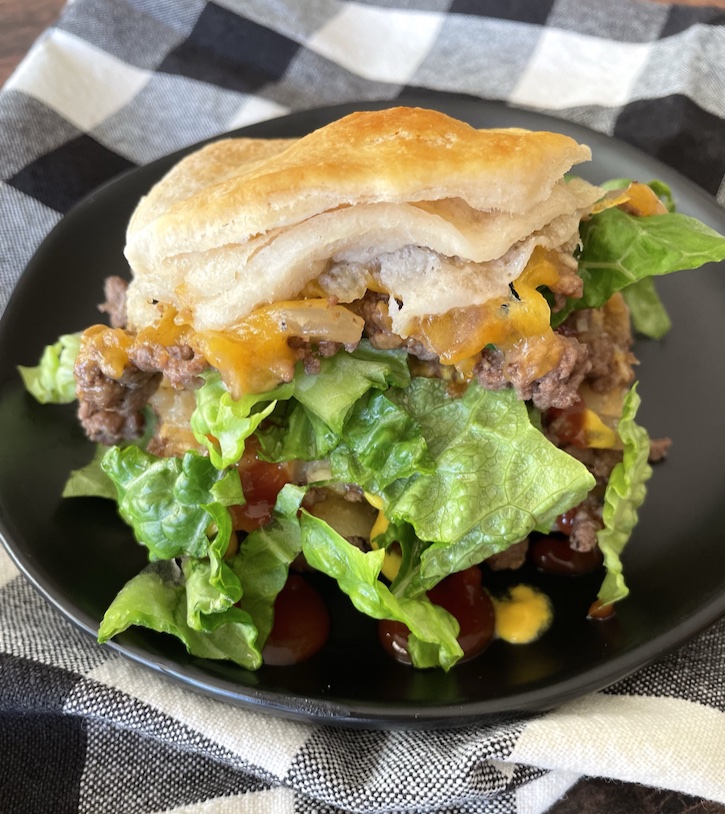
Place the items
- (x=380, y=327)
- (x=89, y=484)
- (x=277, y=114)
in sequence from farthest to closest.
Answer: (x=277, y=114), (x=89, y=484), (x=380, y=327)

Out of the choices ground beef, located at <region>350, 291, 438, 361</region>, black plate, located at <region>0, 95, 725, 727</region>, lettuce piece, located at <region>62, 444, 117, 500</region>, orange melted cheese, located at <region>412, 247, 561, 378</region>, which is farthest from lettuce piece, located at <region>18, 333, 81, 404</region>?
orange melted cheese, located at <region>412, 247, 561, 378</region>

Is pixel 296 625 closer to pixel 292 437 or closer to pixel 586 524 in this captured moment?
pixel 292 437

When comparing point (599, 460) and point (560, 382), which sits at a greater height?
point (560, 382)

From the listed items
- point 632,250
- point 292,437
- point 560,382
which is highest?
point 632,250

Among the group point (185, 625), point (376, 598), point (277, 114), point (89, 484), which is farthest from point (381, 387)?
point (277, 114)

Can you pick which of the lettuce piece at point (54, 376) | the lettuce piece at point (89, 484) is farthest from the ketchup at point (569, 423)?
the lettuce piece at point (54, 376)

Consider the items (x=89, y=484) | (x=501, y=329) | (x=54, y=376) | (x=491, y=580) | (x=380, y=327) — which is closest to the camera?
(x=501, y=329)

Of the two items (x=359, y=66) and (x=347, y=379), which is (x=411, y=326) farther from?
(x=359, y=66)

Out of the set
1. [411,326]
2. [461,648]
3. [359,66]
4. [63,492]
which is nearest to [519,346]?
[411,326]
